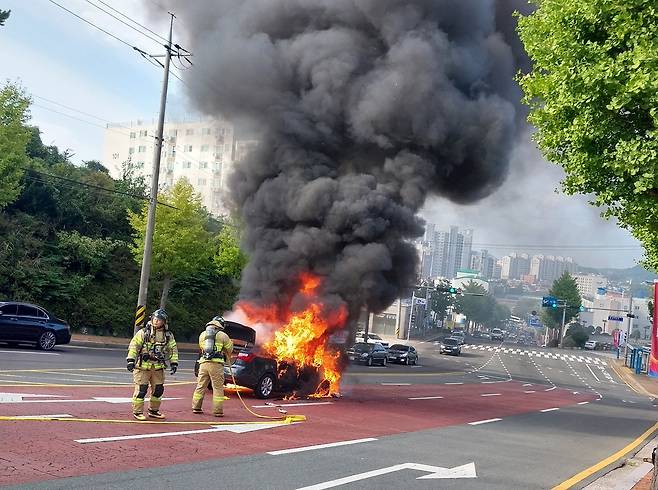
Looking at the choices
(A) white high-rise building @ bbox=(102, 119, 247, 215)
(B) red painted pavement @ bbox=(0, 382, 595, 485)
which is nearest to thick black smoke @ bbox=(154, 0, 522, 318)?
(A) white high-rise building @ bbox=(102, 119, 247, 215)

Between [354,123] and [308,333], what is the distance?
5.80 m

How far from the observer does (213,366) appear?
37.4ft

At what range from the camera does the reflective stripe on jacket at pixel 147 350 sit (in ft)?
33.0

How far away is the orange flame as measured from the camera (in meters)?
15.8

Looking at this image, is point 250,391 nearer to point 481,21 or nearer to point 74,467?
point 74,467

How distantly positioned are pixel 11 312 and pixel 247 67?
10.6 meters

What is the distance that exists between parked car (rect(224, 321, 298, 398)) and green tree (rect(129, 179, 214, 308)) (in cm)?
1560

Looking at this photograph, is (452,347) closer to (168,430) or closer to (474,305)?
(168,430)

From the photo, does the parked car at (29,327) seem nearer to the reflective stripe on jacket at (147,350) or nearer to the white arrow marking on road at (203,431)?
the reflective stripe on jacket at (147,350)

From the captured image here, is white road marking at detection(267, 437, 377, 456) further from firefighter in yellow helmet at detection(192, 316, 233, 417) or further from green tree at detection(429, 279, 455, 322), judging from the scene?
green tree at detection(429, 279, 455, 322)

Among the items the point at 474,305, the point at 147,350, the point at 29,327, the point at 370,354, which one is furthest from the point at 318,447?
the point at 474,305

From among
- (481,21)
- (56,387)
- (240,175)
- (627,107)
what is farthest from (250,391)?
(481,21)

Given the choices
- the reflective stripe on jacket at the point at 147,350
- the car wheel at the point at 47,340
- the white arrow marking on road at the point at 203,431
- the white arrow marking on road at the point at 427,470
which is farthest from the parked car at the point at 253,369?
the car wheel at the point at 47,340

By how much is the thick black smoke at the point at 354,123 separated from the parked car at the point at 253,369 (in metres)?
1.88
